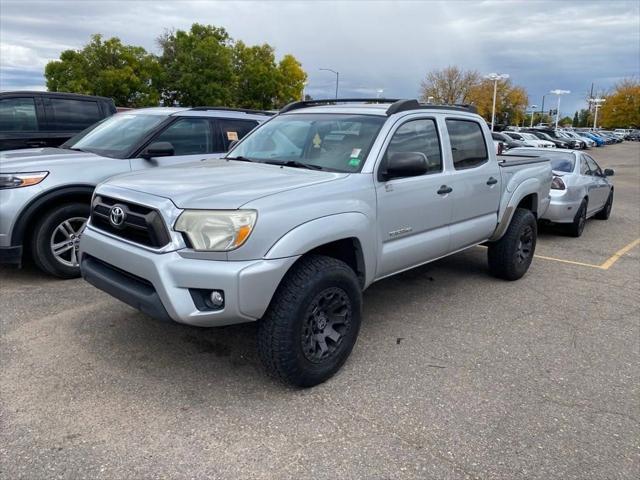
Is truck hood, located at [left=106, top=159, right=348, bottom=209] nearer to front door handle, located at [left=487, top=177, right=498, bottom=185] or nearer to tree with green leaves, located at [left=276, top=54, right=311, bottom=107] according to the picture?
front door handle, located at [left=487, top=177, right=498, bottom=185]

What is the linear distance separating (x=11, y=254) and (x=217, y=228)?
304 cm

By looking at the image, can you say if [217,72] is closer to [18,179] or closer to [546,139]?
[546,139]

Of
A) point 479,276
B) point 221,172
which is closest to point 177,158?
point 221,172

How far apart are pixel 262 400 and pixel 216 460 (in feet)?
2.07

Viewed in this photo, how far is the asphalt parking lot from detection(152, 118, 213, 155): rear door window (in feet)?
6.53

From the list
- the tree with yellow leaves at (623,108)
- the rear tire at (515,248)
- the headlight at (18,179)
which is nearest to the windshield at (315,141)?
the headlight at (18,179)

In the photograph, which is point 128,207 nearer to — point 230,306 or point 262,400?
point 230,306

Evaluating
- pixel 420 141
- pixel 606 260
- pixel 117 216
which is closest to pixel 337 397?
pixel 117 216

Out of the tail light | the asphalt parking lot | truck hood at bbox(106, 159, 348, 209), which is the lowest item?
the asphalt parking lot

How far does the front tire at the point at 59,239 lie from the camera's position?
5.17 meters

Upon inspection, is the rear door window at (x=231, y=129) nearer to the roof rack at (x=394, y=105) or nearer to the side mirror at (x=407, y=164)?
the roof rack at (x=394, y=105)

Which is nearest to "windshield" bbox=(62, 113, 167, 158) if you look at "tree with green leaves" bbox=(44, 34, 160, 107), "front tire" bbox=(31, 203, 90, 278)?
"front tire" bbox=(31, 203, 90, 278)

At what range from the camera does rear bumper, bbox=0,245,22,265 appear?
4.95m

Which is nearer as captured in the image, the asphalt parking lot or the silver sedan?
the asphalt parking lot
